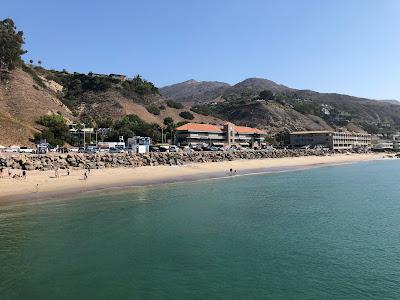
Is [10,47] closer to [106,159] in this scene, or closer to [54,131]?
[54,131]

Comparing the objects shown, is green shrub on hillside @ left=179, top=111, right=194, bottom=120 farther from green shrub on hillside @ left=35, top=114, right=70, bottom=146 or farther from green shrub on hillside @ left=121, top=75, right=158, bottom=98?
green shrub on hillside @ left=35, top=114, right=70, bottom=146

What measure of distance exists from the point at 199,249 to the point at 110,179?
102 ft

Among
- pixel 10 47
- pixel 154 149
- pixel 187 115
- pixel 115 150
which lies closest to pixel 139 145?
pixel 115 150

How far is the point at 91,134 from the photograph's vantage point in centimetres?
8825

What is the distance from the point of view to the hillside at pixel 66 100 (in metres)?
77.1

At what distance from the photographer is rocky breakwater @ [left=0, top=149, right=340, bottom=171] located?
52.0 meters

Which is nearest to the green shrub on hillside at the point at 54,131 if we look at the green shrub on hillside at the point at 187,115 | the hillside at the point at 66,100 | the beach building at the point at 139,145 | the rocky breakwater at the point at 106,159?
the hillside at the point at 66,100

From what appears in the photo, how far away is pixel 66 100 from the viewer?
116m

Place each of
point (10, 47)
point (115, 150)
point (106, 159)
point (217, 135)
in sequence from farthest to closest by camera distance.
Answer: point (217, 135), point (10, 47), point (115, 150), point (106, 159)

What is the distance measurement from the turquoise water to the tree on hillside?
2846 inches

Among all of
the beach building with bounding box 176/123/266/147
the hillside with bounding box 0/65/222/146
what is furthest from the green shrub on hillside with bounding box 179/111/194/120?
the beach building with bounding box 176/123/266/147

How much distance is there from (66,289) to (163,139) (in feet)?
282

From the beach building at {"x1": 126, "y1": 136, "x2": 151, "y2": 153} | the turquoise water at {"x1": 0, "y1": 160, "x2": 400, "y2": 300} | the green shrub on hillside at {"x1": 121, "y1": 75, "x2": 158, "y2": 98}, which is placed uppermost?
the green shrub on hillside at {"x1": 121, "y1": 75, "x2": 158, "y2": 98}

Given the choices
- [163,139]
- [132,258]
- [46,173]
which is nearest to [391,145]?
[163,139]
